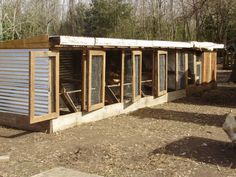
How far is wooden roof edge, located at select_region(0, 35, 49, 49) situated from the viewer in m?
9.41

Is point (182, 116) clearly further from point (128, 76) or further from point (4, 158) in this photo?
point (4, 158)

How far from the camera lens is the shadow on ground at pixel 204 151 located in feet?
→ 25.0

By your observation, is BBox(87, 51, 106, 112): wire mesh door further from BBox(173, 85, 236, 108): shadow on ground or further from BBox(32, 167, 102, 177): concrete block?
BBox(173, 85, 236, 108): shadow on ground

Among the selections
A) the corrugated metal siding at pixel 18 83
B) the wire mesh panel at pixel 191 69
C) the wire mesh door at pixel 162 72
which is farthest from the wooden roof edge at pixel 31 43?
the wire mesh panel at pixel 191 69

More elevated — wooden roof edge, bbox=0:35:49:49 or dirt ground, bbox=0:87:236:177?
wooden roof edge, bbox=0:35:49:49

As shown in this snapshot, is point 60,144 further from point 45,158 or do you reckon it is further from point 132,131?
point 132,131

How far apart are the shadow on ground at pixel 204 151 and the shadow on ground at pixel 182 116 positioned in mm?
2204

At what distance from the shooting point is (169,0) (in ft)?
110

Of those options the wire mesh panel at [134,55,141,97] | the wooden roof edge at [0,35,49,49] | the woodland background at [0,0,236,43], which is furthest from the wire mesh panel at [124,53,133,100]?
the woodland background at [0,0,236,43]

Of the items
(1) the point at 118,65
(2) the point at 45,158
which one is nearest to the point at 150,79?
(1) the point at 118,65

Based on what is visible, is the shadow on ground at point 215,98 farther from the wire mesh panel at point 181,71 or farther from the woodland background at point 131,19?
the woodland background at point 131,19

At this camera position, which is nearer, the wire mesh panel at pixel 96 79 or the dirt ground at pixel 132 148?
the dirt ground at pixel 132 148

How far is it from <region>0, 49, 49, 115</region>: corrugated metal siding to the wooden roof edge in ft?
0.38

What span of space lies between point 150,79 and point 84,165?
320 inches
